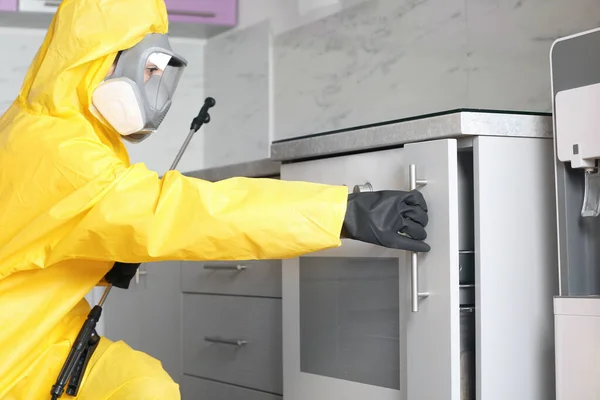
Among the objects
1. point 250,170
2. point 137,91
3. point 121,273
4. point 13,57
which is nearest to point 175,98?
point 13,57

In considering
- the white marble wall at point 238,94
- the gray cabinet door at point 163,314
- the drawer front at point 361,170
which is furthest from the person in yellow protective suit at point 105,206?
the white marble wall at point 238,94

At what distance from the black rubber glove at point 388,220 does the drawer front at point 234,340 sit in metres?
0.77

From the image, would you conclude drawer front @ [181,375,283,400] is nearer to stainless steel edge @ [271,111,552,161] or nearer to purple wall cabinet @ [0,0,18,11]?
stainless steel edge @ [271,111,552,161]

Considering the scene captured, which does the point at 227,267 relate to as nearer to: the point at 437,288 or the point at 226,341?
the point at 226,341

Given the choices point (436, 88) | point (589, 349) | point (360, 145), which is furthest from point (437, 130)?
point (436, 88)

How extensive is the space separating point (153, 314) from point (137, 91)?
137 cm

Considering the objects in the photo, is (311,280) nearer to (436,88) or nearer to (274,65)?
(436,88)

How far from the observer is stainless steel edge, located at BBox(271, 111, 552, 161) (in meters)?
1.77

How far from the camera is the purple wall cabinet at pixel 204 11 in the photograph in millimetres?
3621

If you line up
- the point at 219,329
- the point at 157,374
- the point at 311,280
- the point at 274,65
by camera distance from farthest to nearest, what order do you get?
the point at 274,65 → the point at 219,329 → the point at 311,280 → the point at 157,374

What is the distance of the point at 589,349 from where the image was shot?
1.66 metres

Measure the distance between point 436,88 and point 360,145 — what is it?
864mm

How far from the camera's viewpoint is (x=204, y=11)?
145 inches

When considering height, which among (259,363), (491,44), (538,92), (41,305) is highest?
(491,44)
